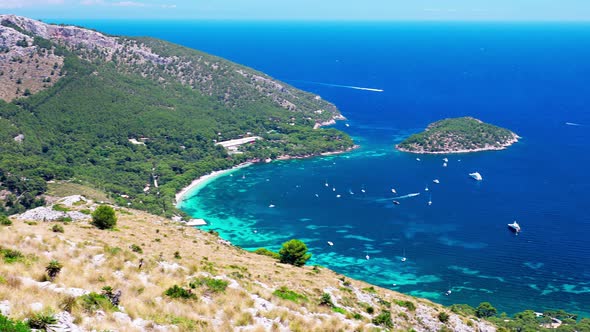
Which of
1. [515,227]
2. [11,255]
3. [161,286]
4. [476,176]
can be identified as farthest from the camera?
[476,176]

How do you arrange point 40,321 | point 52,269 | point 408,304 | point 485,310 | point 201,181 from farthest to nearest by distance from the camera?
point 201,181 < point 485,310 < point 408,304 < point 52,269 < point 40,321

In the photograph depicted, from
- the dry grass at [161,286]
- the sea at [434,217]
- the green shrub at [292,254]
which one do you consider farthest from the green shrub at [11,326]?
the sea at [434,217]

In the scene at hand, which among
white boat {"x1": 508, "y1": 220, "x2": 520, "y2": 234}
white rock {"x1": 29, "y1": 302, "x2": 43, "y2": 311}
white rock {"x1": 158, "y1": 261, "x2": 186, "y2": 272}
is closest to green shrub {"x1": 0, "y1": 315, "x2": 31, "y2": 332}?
white rock {"x1": 29, "y1": 302, "x2": 43, "y2": 311}

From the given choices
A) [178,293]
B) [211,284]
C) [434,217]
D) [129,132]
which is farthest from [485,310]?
[129,132]

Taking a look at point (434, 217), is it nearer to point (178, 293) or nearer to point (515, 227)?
point (515, 227)

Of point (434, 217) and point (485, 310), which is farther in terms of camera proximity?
point (434, 217)

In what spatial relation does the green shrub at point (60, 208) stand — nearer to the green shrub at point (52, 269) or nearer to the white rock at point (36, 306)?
the green shrub at point (52, 269)
